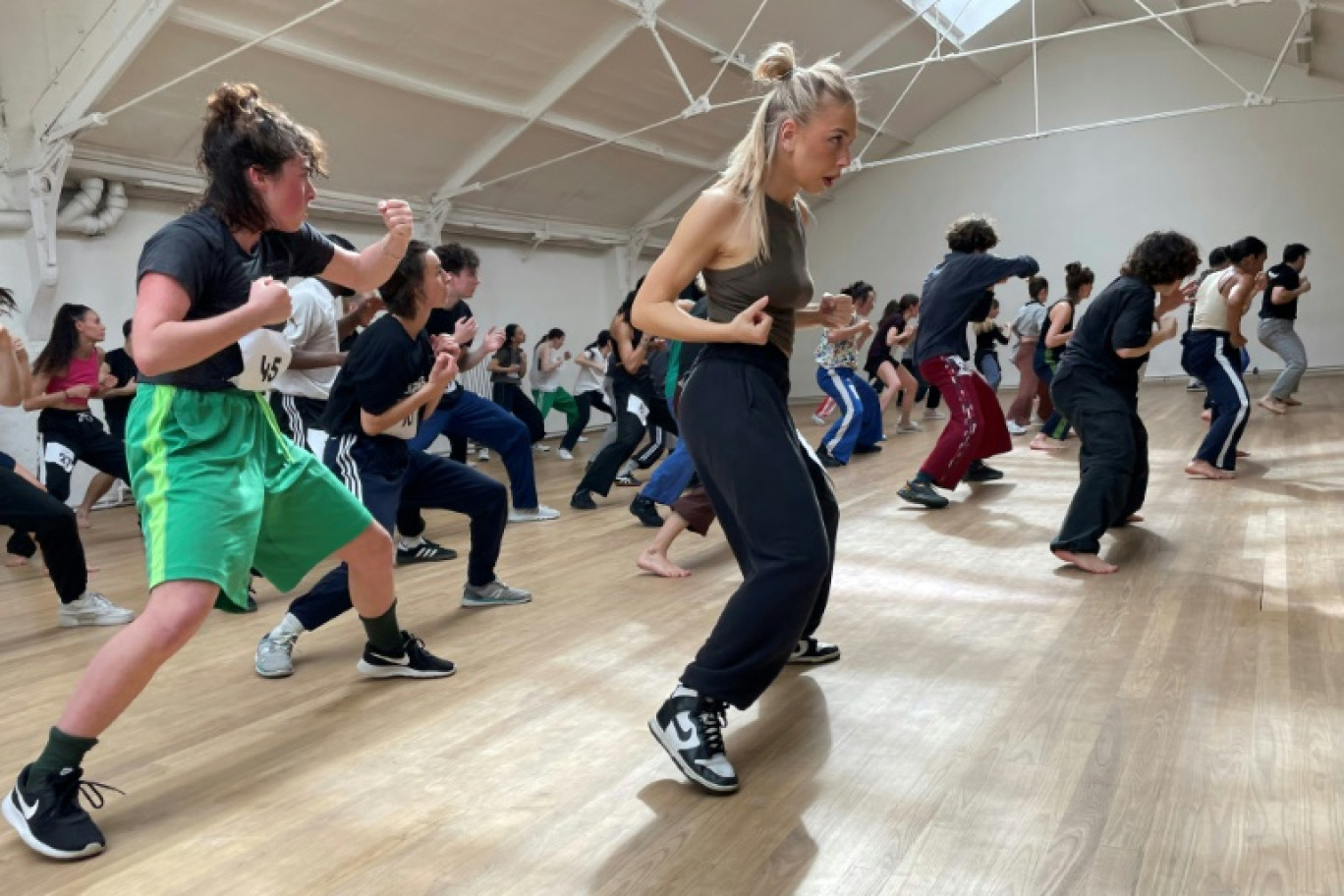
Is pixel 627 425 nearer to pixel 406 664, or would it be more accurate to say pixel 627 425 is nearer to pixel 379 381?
pixel 379 381

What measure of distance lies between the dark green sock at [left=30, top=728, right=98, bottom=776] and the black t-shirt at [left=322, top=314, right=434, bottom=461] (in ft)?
4.34

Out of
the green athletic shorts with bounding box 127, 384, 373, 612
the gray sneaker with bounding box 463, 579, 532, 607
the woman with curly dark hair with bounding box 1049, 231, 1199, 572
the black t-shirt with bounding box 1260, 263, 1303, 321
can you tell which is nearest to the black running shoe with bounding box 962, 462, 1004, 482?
the woman with curly dark hair with bounding box 1049, 231, 1199, 572

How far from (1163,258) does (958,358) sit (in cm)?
145

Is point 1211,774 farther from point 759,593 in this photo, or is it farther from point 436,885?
point 436,885

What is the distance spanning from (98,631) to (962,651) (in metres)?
2.77

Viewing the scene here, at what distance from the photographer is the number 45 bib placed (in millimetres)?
1941

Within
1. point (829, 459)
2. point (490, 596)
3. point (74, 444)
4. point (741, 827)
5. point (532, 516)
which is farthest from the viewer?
point (829, 459)

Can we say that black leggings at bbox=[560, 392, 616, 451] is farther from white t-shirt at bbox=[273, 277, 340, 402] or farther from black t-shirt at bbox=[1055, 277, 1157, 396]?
black t-shirt at bbox=[1055, 277, 1157, 396]

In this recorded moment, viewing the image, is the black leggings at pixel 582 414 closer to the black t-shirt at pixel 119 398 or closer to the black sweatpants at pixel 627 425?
the black sweatpants at pixel 627 425

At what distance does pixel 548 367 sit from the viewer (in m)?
9.90

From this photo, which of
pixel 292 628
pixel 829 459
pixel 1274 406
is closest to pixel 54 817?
pixel 292 628

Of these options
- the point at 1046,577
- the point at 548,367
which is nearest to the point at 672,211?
the point at 548,367

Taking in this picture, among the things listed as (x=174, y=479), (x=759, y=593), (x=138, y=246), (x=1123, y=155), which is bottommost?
(x=759, y=593)

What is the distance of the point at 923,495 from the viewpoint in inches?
192
